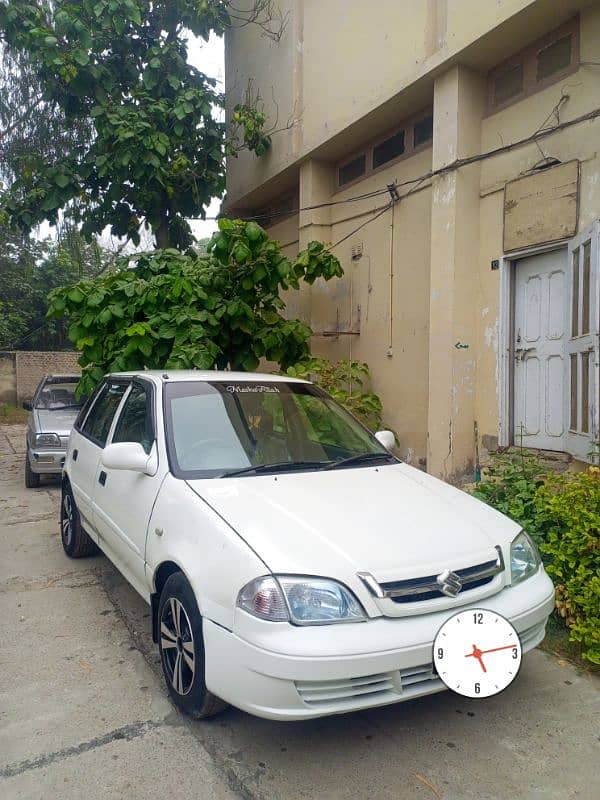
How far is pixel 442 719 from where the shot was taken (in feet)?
9.12

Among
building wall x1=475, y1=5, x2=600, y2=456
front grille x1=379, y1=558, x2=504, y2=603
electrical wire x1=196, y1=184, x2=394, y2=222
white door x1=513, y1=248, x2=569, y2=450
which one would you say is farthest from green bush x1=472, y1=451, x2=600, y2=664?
electrical wire x1=196, y1=184, x2=394, y2=222

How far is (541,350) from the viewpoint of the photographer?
19.8ft

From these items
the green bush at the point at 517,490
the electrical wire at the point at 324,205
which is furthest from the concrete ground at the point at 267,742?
the electrical wire at the point at 324,205

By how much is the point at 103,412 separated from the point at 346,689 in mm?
3046

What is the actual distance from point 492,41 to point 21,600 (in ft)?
21.0

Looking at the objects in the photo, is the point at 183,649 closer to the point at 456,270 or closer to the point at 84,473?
the point at 84,473

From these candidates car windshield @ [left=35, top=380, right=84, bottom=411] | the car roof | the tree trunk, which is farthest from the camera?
the tree trunk

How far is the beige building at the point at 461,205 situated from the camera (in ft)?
18.0

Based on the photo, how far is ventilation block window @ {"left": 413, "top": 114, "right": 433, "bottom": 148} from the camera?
7.29m

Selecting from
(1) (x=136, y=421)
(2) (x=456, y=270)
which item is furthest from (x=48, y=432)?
(2) (x=456, y=270)

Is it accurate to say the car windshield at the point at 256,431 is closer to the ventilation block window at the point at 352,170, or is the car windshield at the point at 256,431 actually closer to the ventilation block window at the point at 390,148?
the ventilation block window at the point at 390,148

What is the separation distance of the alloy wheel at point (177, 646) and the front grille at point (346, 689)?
0.61m

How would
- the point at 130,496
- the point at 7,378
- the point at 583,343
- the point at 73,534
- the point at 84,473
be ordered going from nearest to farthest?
the point at 130,496
the point at 84,473
the point at 73,534
the point at 583,343
the point at 7,378

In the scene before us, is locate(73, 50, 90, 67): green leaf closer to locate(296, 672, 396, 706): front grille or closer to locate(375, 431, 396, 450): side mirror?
locate(375, 431, 396, 450): side mirror
